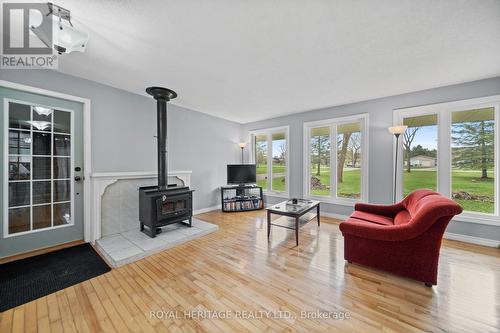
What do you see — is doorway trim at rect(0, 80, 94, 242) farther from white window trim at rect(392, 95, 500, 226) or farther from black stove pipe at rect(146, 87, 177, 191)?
white window trim at rect(392, 95, 500, 226)

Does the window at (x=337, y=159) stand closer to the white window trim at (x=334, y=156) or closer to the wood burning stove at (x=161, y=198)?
the white window trim at (x=334, y=156)

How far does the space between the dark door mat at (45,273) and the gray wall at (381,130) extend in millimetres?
3912

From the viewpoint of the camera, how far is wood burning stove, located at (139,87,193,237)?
9.20 ft

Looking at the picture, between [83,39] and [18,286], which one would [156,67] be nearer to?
[83,39]

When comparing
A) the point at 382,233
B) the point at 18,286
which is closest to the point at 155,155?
the point at 18,286

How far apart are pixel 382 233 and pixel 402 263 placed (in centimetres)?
35

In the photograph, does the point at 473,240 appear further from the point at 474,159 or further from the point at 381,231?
the point at 381,231

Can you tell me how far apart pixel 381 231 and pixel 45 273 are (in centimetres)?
376

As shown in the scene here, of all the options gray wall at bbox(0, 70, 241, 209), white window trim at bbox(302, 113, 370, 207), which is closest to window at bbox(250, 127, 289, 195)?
white window trim at bbox(302, 113, 370, 207)

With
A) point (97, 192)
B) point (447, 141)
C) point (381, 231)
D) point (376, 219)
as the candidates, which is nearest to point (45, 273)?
point (97, 192)

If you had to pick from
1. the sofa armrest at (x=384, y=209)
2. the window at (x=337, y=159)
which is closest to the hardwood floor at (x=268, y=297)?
the sofa armrest at (x=384, y=209)

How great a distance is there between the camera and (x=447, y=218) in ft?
5.51

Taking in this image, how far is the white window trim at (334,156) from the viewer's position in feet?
12.1

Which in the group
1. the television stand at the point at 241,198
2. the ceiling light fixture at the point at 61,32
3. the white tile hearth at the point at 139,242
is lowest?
the white tile hearth at the point at 139,242
